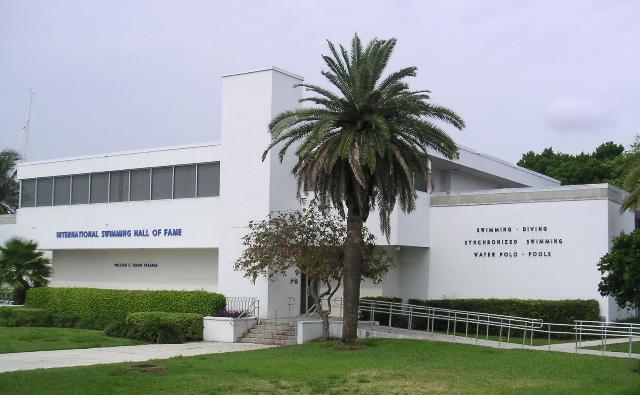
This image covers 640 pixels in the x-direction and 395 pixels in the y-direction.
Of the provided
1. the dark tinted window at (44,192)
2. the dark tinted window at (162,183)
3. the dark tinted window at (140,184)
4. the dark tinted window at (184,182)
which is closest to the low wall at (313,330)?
the dark tinted window at (184,182)

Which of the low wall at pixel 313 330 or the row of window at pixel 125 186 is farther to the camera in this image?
the row of window at pixel 125 186

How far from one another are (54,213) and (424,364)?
25.5m

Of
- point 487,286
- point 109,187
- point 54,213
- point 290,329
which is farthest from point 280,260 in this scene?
point 54,213

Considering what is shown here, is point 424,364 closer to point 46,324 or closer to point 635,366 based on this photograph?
point 635,366

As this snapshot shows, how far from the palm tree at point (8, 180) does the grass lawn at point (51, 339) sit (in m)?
23.8

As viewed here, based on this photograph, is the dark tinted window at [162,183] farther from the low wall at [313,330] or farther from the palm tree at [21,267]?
the low wall at [313,330]

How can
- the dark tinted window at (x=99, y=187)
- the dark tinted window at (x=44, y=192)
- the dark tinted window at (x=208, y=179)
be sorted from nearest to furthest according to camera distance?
the dark tinted window at (x=208, y=179), the dark tinted window at (x=99, y=187), the dark tinted window at (x=44, y=192)

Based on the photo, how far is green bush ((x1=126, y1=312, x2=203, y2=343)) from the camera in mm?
26391

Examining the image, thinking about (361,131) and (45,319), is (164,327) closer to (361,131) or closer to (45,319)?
(45,319)

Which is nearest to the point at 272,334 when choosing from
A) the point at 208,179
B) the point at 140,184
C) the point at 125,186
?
the point at 208,179

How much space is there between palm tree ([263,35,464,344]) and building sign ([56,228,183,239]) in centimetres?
1171

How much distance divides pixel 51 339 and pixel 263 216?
8992 mm

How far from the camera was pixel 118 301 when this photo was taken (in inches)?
1234

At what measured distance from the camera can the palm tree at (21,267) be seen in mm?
34031
